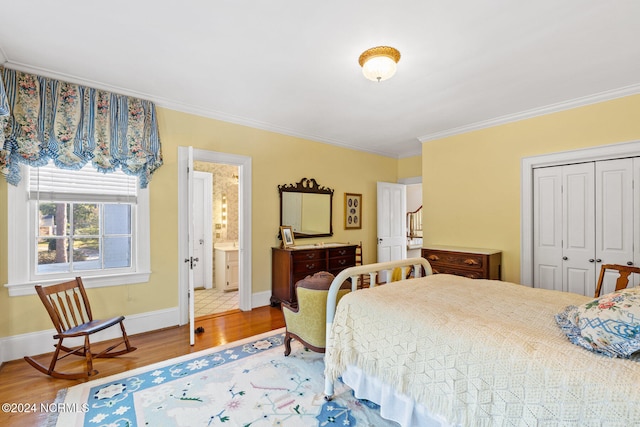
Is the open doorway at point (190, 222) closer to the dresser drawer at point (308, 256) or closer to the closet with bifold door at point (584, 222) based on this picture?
the dresser drawer at point (308, 256)

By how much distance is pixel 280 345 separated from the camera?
2977 millimetres

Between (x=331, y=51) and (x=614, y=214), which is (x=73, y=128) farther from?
(x=614, y=214)

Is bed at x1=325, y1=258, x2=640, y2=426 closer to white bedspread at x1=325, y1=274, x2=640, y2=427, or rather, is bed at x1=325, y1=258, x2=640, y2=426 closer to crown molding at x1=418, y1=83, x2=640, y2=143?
white bedspread at x1=325, y1=274, x2=640, y2=427

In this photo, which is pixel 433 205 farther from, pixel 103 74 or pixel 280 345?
pixel 103 74

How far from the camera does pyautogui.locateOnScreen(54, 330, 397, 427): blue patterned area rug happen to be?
189 centimetres

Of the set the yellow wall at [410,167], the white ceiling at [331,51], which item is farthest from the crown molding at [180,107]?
the yellow wall at [410,167]

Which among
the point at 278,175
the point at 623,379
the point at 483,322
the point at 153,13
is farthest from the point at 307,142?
the point at 623,379

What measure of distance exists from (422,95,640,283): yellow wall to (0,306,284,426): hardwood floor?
294cm

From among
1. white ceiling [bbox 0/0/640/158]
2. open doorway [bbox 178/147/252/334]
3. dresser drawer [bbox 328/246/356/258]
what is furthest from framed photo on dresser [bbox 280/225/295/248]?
white ceiling [bbox 0/0/640/158]

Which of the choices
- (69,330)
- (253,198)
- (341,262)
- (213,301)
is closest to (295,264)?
(341,262)

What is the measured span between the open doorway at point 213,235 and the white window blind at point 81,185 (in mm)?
1793

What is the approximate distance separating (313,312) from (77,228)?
258 centimetres

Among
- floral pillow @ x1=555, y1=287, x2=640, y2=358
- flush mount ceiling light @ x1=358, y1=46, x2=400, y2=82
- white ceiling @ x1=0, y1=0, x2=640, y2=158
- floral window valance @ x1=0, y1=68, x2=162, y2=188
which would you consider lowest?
floral pillow @ x1=555, y1=287, x2=640, y2=358

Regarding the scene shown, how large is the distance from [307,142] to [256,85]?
74.0 inches
